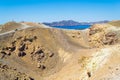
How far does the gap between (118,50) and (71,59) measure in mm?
30090

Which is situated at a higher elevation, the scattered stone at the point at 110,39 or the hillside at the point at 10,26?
the hillside at the point at 10,26

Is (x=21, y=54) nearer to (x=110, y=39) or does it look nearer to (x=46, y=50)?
(x=46, y=50)

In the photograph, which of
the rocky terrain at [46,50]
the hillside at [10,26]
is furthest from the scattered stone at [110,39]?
the hillside at [10,26]

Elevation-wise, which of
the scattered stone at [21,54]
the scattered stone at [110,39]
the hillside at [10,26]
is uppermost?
the hillside at [10,26]

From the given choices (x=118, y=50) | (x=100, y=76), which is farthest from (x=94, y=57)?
(x=100, y=76)

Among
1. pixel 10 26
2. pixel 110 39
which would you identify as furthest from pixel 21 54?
pixel 110 39

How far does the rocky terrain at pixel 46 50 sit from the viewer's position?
7381cm

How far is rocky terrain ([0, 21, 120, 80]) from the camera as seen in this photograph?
73812 mm

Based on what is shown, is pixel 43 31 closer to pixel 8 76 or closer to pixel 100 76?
pixel 8 76

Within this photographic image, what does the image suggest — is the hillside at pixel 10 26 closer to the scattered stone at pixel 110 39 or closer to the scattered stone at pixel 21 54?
the scattered stone at pixel 21 54

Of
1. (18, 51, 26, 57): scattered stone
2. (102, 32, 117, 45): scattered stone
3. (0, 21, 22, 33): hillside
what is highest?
(0, 21, 22, 33): hillside

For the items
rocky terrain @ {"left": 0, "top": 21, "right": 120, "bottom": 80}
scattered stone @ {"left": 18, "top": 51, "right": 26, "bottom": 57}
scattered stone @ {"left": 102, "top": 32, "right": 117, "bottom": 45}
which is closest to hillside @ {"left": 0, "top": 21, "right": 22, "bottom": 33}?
rocky terrain @ {"left": 0, "top": 21, "right": 120, "bottom": 80}

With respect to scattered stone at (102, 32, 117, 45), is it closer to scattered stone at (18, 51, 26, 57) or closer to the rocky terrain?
the rocky terrain

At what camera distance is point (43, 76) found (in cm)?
7969
